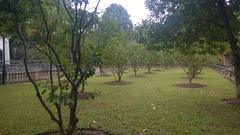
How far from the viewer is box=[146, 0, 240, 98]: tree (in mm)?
11031

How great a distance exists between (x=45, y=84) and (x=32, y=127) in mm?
3035

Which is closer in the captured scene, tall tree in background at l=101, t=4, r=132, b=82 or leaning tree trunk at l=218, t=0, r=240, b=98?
leaning tree trunk at l=218, t=0, r=240, b=98

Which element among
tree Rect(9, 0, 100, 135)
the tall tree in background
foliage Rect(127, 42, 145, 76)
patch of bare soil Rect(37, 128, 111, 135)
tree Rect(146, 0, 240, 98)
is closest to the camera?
tree Rect(9, 0, 100, 135)

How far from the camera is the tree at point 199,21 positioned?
11.0 metres

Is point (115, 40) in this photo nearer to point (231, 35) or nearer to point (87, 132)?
point (231, 35)

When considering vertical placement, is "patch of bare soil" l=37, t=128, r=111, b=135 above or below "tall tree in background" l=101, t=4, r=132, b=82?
below

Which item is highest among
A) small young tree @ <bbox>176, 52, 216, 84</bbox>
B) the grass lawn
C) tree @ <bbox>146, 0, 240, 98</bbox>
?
tree @ <bbox>146, 0, 240, 98</bbox>

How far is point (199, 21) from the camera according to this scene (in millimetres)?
11570

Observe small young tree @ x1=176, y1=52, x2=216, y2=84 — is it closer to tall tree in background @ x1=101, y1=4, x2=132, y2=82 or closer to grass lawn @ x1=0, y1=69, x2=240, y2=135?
tall tree in background @ x1=101, y1=4, x2=132, y2=82

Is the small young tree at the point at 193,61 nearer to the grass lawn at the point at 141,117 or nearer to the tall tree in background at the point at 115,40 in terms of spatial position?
the tall tree in background at the point at 115,40

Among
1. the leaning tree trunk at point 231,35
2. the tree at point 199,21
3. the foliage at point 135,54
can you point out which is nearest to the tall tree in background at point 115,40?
the foliage at point 135,54

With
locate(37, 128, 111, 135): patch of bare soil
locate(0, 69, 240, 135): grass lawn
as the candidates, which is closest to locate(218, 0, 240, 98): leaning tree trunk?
locate(0, 69, 240, 135): grass lawn

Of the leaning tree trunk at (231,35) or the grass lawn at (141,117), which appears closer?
the grass lawn at (141,117)

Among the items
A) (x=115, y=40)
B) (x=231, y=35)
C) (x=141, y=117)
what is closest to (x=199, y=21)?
(x=231, y=35)
